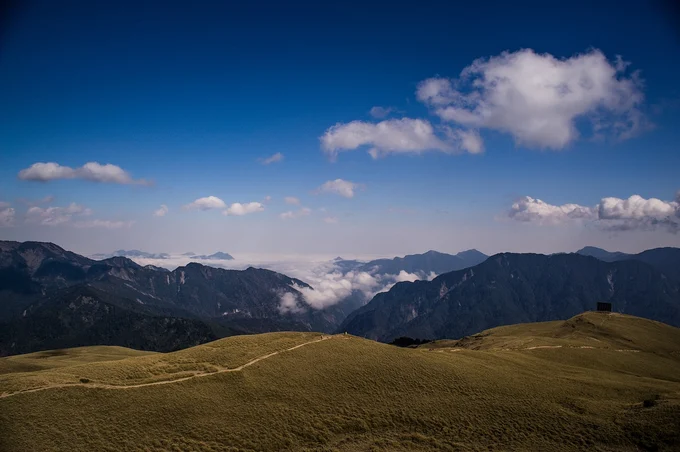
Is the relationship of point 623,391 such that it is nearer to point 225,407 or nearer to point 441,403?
point 441,403

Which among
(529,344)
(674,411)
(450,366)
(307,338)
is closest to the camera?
(674,411)

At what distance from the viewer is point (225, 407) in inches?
2064

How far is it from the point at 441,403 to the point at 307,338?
35.5 meters

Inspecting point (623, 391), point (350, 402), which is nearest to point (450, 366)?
point (350, 402)

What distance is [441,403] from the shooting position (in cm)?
5497

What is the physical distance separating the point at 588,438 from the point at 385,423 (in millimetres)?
24680

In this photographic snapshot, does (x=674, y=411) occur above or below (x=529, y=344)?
above

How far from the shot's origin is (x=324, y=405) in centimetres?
5409

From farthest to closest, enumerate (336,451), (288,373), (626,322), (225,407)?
(626,322)
(288,373)
(225,407)
(336,451)

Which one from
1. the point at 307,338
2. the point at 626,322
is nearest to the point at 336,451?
the point at 307,338

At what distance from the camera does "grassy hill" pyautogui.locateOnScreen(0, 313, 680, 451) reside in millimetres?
45094

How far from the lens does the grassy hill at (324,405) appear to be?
45094 millimetres

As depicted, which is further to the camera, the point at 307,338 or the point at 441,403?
the point at 307,338

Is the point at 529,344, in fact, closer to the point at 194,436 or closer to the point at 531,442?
the point at 531,442
